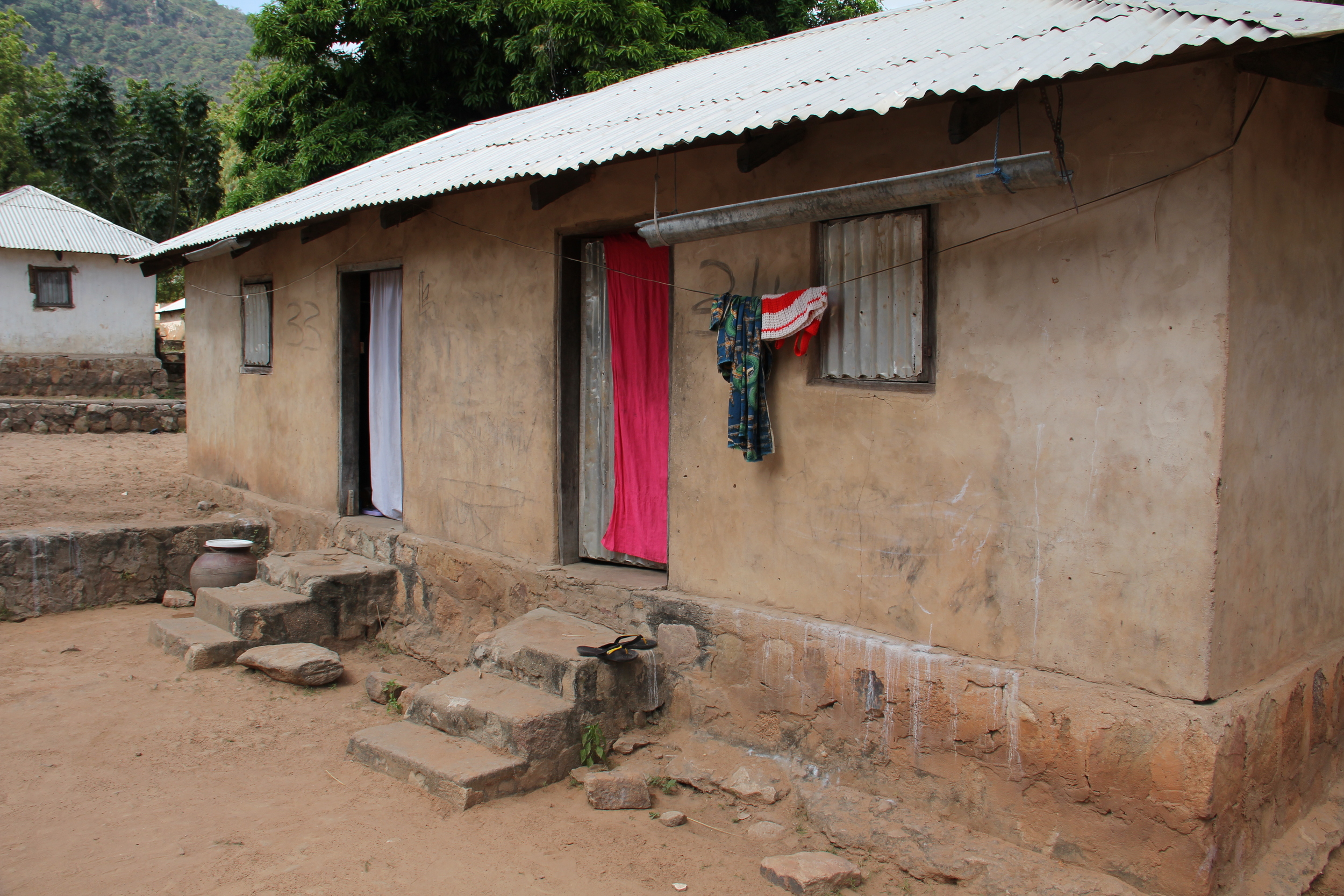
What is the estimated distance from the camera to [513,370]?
616cm

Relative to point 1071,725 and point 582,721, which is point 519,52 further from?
point 1071,725

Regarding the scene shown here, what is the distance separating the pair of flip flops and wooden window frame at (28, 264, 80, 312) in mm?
20195

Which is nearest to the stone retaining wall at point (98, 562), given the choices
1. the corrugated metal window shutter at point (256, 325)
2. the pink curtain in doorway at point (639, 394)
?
the corrugated metal window shutter at point (256, 325)

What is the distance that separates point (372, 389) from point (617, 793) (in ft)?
15.2

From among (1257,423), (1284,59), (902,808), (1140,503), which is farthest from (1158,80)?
(902,808)

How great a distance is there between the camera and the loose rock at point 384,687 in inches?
233

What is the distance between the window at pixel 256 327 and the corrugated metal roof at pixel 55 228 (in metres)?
12.2

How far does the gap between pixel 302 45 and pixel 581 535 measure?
12.5m

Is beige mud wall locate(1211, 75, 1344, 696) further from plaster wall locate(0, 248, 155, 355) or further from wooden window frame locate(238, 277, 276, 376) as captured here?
plaster wall locate(0, 248, 155, 355)

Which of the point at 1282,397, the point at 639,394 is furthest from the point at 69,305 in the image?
the point at 1282,397

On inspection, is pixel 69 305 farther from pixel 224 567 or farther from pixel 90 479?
pixel 224 567

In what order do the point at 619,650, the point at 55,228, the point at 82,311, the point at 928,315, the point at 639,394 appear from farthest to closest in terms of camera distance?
1. the point at 82,311
2. the point at 55,228
3. the point at 639,394
4. the point at 619,650
5. the point at 928,315

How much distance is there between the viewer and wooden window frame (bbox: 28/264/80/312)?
19984 mm

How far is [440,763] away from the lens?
452 centimetres
